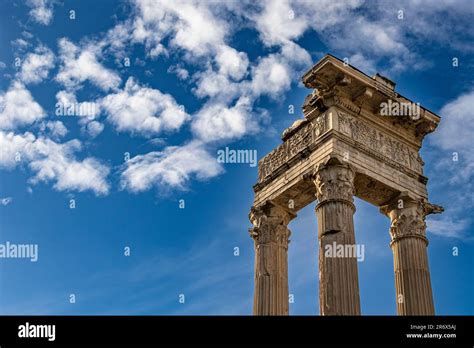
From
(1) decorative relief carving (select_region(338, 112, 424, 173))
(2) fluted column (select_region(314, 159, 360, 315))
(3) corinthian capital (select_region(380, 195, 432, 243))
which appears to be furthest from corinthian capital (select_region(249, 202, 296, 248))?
(1) decorative relief carving (select_region(338, 112, 424, 173))

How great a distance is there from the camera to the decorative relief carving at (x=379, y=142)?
101 ft

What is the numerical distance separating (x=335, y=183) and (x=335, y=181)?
0.09m

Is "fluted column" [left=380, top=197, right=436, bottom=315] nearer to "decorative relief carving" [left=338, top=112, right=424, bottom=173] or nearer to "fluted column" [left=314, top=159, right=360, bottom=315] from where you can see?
"decorative relief carving" [left=338, top=112, right=424, bottom=173]

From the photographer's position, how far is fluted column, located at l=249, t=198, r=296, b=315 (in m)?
31.2

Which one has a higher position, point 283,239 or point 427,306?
point 283,239

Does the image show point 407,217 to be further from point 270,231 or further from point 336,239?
point 270,231

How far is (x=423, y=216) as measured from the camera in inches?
1241
